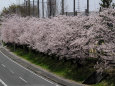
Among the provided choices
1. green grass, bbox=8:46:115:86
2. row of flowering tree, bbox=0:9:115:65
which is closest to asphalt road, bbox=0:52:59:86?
green grass, bbox=8:46:115:86

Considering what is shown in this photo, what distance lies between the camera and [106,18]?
25344 mm

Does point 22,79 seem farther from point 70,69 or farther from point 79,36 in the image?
point 70,69

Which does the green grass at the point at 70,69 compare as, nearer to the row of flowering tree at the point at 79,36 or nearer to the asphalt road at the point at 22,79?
the row of flowering tree at the point at 79,36

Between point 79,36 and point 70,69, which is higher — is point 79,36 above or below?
above

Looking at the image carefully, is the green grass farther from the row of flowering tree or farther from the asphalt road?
the asphalt road

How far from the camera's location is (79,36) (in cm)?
3159

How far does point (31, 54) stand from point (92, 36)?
30.8 meters

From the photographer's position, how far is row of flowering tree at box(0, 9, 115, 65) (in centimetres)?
2441

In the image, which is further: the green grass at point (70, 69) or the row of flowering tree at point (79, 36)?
the green grass at point (70, 69)

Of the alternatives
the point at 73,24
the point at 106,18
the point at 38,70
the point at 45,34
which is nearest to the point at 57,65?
the point at 38,70

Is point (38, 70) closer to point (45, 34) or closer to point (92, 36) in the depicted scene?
point (45, 34)

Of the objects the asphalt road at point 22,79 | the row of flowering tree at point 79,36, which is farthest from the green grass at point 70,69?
the asphalt road at point 22,79

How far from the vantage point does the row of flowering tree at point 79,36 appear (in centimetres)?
2441

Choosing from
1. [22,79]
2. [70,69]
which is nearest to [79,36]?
[70,69]
